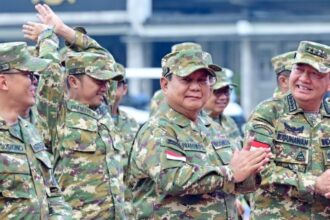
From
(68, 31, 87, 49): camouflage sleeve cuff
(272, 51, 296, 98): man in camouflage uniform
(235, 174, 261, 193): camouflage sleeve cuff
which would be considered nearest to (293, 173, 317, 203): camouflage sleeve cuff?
(235, 174, 261, 193): camouflage sleeve cuff

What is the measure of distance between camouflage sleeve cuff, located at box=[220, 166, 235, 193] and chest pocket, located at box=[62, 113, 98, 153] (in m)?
1.83

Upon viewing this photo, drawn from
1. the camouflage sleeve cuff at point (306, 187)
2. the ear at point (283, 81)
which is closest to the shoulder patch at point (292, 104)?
the camouflage sleeve cuff at point (306, 187)

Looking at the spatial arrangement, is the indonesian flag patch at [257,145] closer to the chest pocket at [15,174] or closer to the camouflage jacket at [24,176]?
the camouflage jacket at [24,176]

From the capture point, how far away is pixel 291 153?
8.05 meters

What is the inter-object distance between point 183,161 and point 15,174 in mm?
1101

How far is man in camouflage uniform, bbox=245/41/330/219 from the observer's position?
8.01 meters

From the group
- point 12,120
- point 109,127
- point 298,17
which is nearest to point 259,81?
point 298,17

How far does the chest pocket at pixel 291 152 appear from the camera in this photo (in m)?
8.05

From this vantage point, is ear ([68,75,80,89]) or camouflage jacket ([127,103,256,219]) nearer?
camouflage jacket ([127,103,256,219])

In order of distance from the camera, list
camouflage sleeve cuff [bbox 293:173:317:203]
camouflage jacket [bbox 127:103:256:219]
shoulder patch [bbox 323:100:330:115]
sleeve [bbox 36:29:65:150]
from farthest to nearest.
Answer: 1. sleeve [bbox 36:29:65:150]
2. shoulder patch [bbox 323:100:330:115]
3. camouflage sleeve cuff [bbox 293:173:317:203]
4. camouflage jacket [bbox 127:103:256:219]

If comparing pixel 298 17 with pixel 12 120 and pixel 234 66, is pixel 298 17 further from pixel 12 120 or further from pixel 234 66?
pixel 12 120

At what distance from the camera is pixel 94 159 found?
930 cm

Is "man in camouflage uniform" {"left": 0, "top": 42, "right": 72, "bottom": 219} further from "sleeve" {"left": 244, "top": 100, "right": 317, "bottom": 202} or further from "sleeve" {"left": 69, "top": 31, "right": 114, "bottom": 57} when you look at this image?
"sleeve" {"left": 69, "top": 31, "right": 114, "bottom": 57}

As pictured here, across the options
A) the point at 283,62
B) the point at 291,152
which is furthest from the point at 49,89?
the point at 283,62
